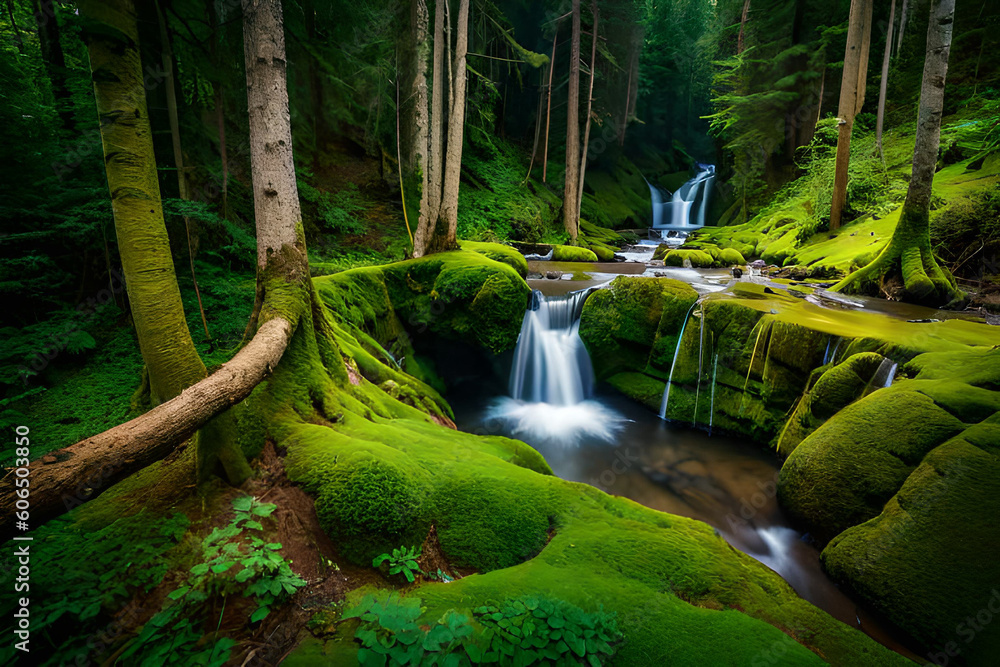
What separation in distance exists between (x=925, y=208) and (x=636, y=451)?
24.2ft

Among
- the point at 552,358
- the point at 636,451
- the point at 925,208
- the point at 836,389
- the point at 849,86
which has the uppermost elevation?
the point at 849,86

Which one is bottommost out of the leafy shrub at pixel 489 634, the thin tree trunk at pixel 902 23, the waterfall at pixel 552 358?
the waterfall at pixel 552 358

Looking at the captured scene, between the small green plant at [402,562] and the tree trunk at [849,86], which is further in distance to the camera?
the tree trunk at [849,86]

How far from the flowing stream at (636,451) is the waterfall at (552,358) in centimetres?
2

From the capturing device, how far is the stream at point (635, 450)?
15.8ft

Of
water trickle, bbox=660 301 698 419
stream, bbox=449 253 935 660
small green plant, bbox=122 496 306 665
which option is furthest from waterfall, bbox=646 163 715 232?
small green plant, bbox=122 496 306 665

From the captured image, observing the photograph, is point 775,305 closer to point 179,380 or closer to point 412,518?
point 412,518

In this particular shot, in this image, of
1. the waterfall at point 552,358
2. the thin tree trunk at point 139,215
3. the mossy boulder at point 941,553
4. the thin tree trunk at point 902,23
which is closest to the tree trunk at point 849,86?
the thin tree trunk at point 902,23

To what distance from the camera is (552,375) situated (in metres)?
9.45

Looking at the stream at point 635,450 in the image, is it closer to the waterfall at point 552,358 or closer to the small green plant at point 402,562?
the waterfall at point 552,358

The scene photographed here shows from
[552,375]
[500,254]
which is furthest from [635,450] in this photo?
[500,254]

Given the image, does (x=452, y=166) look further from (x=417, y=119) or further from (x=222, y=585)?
(x=222, y=585)

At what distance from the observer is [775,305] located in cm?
815

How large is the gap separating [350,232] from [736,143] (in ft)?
61.0
